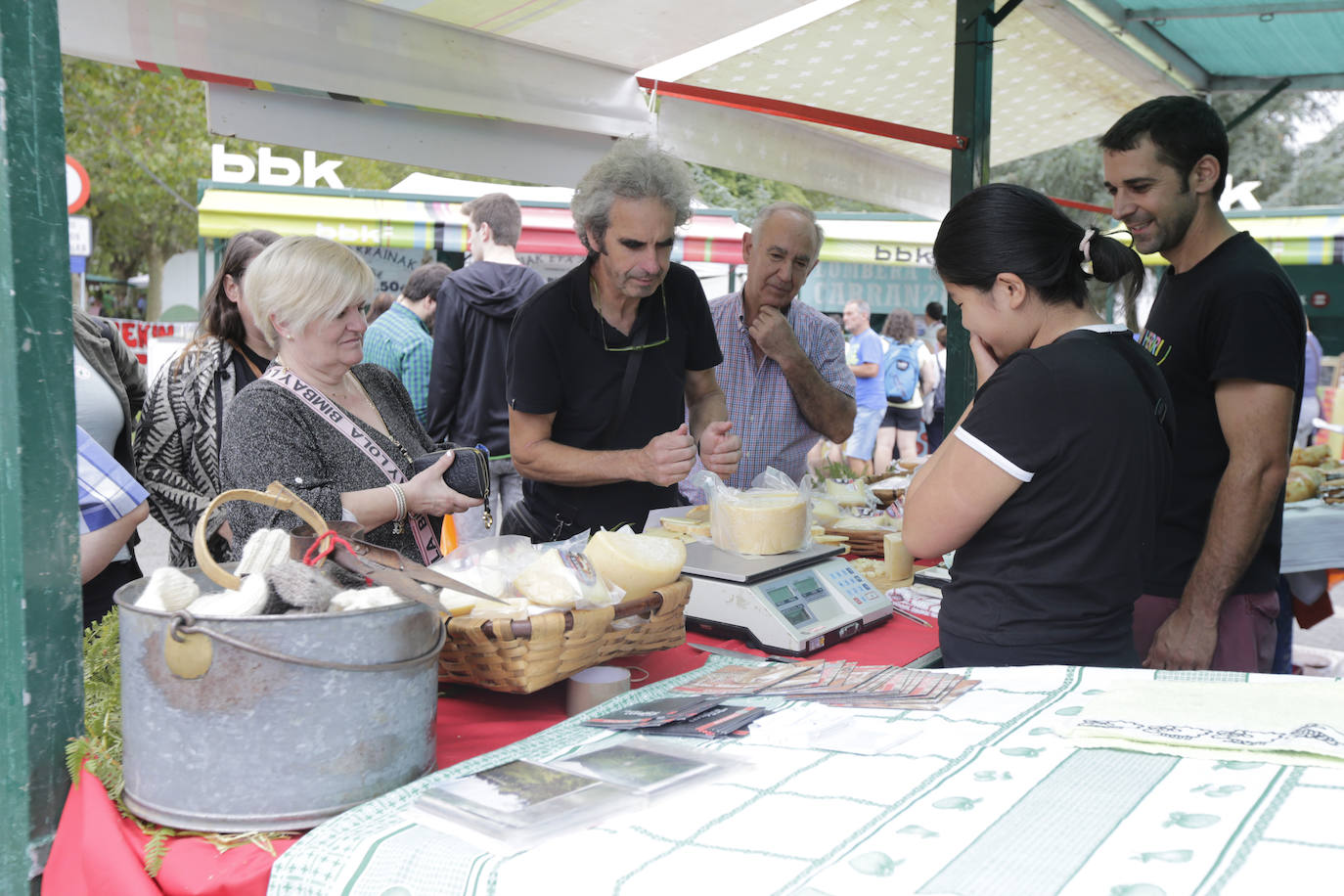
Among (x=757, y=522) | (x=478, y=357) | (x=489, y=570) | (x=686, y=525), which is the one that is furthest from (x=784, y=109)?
(x=489, y=570)

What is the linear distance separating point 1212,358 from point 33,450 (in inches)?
94.3

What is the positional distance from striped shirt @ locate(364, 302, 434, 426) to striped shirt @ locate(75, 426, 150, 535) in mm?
3492

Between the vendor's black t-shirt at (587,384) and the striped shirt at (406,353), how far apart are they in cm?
265

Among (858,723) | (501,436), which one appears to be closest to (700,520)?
(858,723)

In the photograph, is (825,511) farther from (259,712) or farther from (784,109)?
(259,712)

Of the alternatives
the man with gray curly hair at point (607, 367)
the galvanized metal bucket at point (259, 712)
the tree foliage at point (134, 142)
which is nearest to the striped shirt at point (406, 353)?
the man with gray curly hair at point (607, 367)

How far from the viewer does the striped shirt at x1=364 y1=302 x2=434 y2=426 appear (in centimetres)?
546

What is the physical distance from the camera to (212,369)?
120 inches

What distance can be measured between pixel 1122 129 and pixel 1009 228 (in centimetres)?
99

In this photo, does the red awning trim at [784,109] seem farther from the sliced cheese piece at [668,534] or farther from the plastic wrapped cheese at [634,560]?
the plastic wrapped cheese at [634,560]

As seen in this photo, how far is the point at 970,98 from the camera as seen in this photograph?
4.09 m

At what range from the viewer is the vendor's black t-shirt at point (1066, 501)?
175 centimetres

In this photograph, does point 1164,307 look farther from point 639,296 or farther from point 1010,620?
point 639,296

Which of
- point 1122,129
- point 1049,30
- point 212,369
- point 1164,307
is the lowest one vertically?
point 212,369
